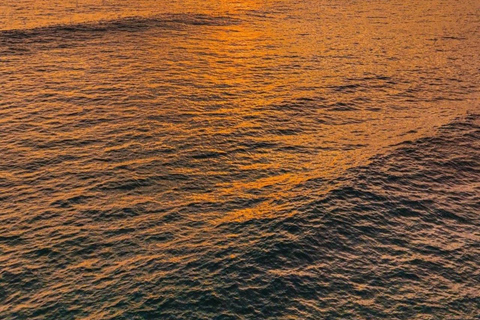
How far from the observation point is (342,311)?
110 ft

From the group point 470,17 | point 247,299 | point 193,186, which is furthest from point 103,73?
point 470,17

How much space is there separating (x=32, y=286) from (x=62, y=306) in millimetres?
3427

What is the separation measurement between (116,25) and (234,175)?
56.7m

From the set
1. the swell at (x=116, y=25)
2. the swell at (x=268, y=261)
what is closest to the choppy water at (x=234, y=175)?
the swell at (x=268, y=261)

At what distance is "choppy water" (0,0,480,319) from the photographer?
35156 mm

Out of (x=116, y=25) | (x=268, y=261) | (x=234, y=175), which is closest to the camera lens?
(x=268, y=261)

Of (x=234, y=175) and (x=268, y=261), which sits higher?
(x=268, y=261)

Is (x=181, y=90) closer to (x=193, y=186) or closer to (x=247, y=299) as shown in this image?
(x=193, y=186)

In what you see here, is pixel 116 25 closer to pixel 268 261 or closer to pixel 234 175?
pixel 234 175

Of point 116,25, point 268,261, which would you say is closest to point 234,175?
point 268,261

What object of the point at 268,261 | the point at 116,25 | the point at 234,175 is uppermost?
the point at 268,261

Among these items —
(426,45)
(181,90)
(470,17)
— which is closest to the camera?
(181,90)

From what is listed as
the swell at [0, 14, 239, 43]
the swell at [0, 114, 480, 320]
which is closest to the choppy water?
the swell at [0, 114, 480, 320]

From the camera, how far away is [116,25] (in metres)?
94.0
